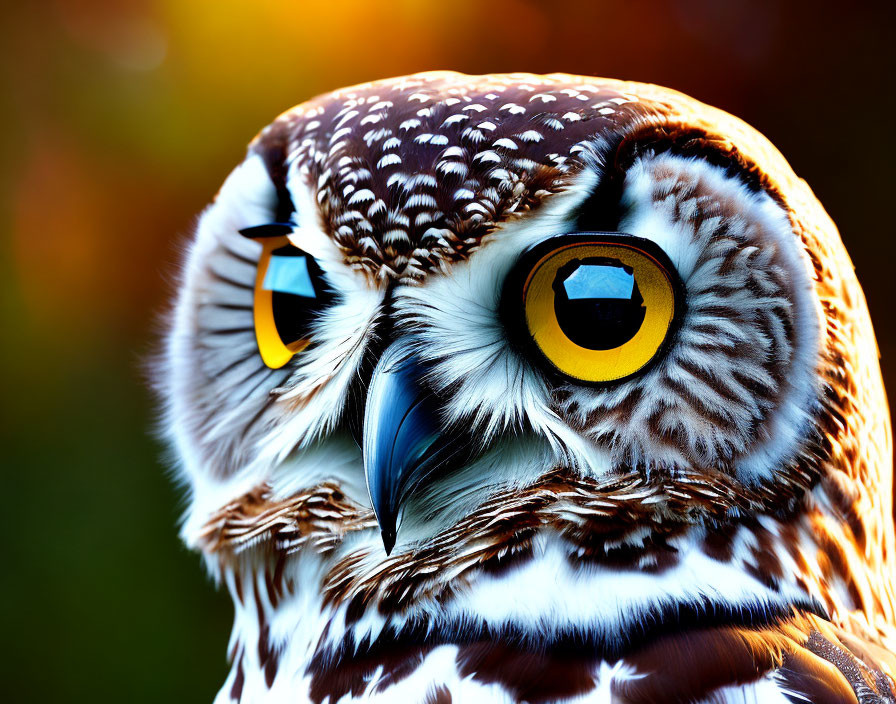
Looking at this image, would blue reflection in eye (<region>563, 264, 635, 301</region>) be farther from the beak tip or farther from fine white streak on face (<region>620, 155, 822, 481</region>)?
the beak tip

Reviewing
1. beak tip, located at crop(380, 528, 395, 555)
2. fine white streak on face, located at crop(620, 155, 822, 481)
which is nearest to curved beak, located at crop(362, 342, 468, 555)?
beak tip, located at crop(380, 528, 395, 555)

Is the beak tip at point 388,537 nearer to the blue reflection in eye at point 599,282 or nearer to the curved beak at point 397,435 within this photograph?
the curved beak at point 397,435

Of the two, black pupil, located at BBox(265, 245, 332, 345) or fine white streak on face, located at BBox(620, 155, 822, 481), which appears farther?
black pupil, located at BBox(265, 245, 332, 345)

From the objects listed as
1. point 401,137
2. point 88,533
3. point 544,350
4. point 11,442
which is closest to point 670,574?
point 544,350

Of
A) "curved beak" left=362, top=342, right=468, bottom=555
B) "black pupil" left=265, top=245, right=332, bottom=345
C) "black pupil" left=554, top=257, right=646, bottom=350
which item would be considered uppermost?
"black pupil" left=554, top=257, right=646, bottom=350

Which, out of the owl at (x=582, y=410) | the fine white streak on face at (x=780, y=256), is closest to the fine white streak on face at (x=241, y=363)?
the owl at (x=582, y=410)

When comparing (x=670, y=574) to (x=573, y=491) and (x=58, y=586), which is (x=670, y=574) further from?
(x=58, y=586)

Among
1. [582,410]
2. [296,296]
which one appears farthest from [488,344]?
[296,296]

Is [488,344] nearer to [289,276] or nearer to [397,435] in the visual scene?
[397,435]
